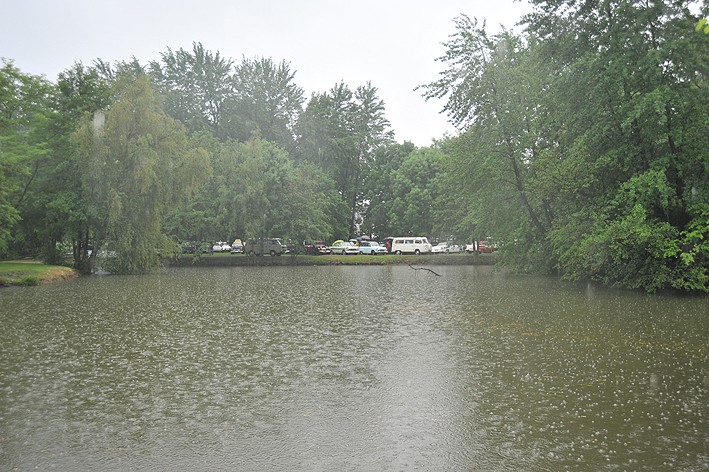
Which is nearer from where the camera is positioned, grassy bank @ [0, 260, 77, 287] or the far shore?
grassy bank @ [0, 260, 77, 287]

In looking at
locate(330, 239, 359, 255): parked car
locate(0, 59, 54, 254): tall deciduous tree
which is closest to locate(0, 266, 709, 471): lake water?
locate(0, 59, 54, 254): tall deciduous tree

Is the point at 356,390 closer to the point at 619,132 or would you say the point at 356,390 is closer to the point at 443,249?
the point at 619,132

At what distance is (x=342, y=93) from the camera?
70125mm

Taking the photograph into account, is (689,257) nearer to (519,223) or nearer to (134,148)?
(519,223)

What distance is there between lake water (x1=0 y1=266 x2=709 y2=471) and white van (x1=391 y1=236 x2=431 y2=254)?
41445 mm

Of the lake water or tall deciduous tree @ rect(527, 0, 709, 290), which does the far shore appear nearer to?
tall deciduous tree @ rect(527, 0, 709, 290)

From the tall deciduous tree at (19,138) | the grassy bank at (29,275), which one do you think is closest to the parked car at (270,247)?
the tall deciduous tree at (19,138)

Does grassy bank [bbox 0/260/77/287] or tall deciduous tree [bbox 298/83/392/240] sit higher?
tall deciduous tree [bbox 298/83/392/240]

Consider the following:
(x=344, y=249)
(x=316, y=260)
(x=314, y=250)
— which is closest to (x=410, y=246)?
(x=344, y=249)

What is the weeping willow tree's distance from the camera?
3359cm

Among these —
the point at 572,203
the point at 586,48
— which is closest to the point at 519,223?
the point at 572,203

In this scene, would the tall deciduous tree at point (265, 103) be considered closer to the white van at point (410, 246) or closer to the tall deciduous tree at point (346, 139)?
the tall deciduous tree at point (346, 139)

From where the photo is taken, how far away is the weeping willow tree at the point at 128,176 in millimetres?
33594

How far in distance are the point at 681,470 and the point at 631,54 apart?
792 inches
